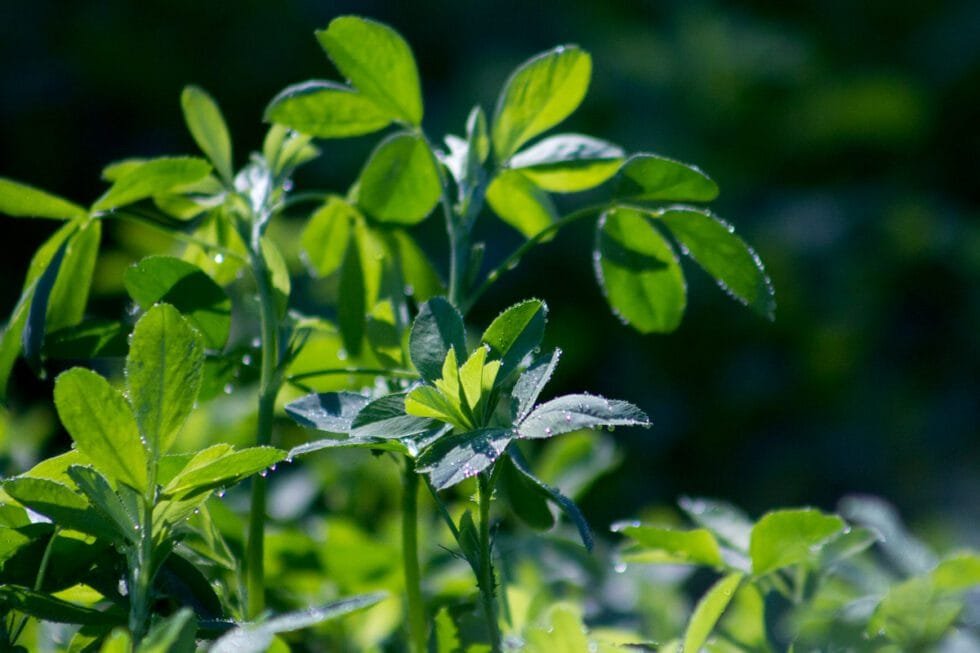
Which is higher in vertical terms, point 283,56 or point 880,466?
point 283,56

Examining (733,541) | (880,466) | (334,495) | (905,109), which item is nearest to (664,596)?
(733,541)

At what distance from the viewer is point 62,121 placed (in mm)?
3277

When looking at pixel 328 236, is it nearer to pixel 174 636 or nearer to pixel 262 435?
pixel 262 435

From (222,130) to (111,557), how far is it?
271 mm

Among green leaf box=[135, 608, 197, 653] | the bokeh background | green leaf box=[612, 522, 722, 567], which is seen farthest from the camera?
the bokeh background

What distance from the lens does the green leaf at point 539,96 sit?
668mm

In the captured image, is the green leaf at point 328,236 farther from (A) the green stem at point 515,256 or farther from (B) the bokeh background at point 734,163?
(B) the bokeh background at point 734,163

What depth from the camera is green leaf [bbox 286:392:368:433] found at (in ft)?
1.75

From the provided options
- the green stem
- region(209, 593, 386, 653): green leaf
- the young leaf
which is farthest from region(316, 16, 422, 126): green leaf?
region(209, 593, 386, 653): green leaf

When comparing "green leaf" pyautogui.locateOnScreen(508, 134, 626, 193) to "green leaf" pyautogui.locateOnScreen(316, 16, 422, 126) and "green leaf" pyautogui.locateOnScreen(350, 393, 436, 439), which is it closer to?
"green leaf" pyautogui.locateOnScreen(316, 16, 422, 126)

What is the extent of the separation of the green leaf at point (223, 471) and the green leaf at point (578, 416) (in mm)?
110

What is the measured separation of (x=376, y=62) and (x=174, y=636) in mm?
389

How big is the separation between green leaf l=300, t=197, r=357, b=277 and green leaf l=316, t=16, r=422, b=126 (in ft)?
0.30

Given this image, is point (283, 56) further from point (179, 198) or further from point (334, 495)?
point (179, 198)
